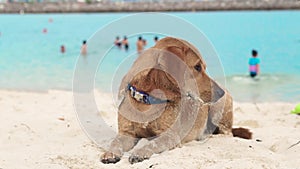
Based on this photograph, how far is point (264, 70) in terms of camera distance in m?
15.8

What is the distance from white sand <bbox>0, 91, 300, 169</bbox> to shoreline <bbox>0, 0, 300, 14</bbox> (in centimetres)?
5991

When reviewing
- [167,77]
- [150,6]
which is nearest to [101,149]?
[167,77]

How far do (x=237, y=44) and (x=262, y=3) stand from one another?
143 feet

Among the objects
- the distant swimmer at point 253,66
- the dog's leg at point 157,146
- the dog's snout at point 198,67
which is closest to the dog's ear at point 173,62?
the dog's snout at point 198,67

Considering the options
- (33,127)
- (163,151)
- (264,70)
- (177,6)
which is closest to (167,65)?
(163,151)

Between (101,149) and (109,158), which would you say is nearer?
(109,158)

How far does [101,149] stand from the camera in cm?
471

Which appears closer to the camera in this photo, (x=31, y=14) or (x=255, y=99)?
(x=255, y=99)

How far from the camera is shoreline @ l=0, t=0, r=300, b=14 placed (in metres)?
65.9

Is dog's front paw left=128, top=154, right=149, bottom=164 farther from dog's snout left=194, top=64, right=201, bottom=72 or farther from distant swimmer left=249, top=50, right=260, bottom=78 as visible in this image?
distant swimmer left=249, top=50, right=260, bottom=78

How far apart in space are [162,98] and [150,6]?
65.2m

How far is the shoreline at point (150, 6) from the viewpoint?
6594cm

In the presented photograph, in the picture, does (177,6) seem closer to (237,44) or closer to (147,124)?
(237,44)

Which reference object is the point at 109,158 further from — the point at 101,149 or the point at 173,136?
the point at 173,136
